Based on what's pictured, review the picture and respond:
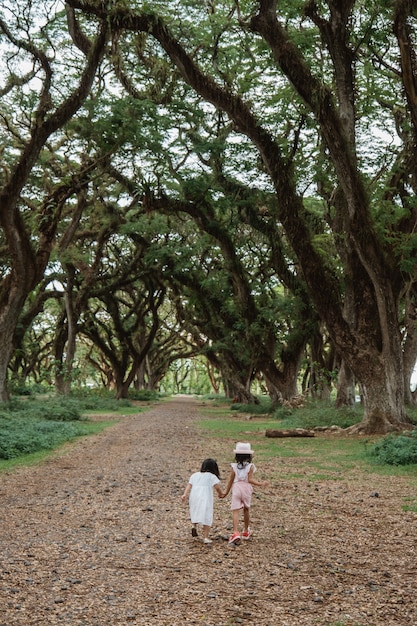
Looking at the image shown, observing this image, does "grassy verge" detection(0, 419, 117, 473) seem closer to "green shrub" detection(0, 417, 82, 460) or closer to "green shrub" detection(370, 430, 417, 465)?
"green shrub" detection(0, 417, 82, 460)

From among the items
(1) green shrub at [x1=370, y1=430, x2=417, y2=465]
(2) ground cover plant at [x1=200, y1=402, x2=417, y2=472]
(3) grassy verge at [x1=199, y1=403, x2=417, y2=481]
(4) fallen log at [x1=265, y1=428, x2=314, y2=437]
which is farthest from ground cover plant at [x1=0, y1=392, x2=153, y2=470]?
(1) green shrub at [x1=370, y1=430, x2=417, y2=465]

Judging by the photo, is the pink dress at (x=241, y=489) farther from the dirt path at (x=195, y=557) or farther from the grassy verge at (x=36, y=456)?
the grassy verge at (x=36, y=456)

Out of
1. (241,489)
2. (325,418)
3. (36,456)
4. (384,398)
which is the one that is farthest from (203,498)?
(325,418)

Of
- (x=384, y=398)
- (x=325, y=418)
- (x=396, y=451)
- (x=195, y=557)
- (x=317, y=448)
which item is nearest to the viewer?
(x=195, y=557)

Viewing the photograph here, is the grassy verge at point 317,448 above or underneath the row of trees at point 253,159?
underneath

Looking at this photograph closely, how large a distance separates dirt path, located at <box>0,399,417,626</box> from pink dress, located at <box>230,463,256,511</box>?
1.18ft

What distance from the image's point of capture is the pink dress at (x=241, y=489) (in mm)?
6191

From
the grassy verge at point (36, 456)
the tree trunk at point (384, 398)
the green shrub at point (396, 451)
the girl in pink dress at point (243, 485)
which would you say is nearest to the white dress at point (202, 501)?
the girl in pink dress at point (243, 485)

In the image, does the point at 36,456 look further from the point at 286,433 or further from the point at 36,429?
the point at 286,433

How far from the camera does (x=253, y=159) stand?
2125cm

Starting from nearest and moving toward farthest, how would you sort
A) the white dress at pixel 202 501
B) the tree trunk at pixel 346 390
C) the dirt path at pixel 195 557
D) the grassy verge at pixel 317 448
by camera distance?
1. the dirt path at pixel 195 557
2. the white dress at pixel 202 501
3. the grassy verge at pixel 317 448
4. the tree trunk at pixel 346 390

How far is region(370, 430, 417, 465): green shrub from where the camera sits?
11.3 meters

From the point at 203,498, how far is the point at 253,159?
16.7 m

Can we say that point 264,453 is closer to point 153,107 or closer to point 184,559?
point 184,559
